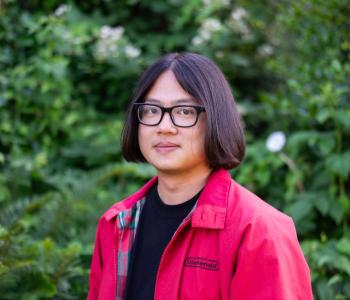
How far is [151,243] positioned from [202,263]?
0.33 m

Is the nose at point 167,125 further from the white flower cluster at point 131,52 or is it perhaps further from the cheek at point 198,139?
the white flower cluster at point 131,52

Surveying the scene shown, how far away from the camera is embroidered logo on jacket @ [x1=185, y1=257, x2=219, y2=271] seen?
1.92m

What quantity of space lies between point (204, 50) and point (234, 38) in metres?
0.32

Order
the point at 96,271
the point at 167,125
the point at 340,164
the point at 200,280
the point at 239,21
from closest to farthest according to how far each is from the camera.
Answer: the point at 200,280 < the point at 167,125 < the point at 96,271 < the point at 340,164 < the point at 239,21

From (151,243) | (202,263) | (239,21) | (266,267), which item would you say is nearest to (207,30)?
(239,21)

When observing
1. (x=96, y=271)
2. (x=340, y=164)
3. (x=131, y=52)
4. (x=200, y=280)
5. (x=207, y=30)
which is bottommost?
(x=96, y=271)

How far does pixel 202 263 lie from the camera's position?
6.36 feet

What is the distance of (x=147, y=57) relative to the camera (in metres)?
5.45

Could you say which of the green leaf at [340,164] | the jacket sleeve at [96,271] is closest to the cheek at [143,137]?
the jacket sleeve at [96,271]

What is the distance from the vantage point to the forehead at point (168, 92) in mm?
2072

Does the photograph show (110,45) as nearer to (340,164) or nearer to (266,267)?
(340,164)

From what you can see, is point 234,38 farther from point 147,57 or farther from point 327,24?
Result: point 327,24

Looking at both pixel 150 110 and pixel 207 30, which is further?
pixel 207 30

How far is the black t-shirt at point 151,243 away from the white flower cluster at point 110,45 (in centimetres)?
312
